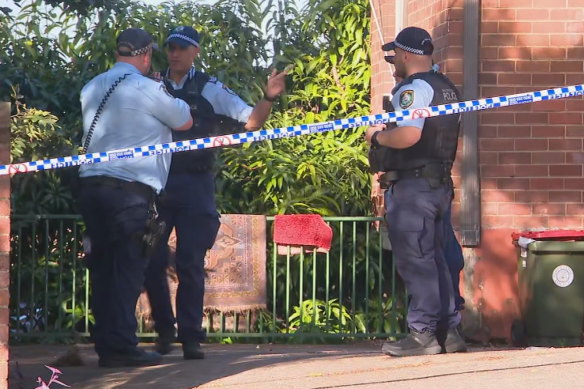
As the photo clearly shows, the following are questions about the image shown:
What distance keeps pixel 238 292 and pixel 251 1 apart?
3.39 meters

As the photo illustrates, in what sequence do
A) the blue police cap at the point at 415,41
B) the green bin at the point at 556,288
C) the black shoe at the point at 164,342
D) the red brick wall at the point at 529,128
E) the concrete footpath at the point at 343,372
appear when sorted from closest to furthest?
the concrete footpath at the point at 343,372 → the blue police cap at the point at 415,41 → the black shoe at the point at 164,342 → the green bin at the point at 556,288 → the red brick wall at the point at 529,128

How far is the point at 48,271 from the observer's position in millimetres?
9867

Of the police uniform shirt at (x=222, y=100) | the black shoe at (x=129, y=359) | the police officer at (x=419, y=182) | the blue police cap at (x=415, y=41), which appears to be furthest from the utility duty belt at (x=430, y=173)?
the black shoe at (x=129, y=359)

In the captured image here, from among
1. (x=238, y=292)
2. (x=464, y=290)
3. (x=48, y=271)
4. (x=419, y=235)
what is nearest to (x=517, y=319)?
(x=464, y=290)

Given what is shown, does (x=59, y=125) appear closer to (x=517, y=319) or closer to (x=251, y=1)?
(x=251, y=1)

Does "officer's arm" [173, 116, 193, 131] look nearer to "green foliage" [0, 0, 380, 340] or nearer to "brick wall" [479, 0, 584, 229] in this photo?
"green foliage" [0, 0, 380, 340]

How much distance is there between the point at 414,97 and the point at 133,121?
154cm

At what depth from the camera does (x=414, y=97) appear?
23.3 feet

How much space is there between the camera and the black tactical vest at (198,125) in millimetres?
7457

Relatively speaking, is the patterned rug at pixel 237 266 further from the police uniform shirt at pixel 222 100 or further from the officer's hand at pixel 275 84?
the officer's hand at pixel 275 84

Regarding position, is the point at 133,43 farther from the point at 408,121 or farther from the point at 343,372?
the point at 343,372

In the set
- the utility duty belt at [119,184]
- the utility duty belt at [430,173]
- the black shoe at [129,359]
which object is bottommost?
the black shoe at [129,359]

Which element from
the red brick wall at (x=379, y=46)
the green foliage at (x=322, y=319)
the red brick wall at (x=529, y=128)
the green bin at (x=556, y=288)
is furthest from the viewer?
the red brick wall at (x=379, y=46)

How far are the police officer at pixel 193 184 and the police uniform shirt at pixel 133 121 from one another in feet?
1.96
